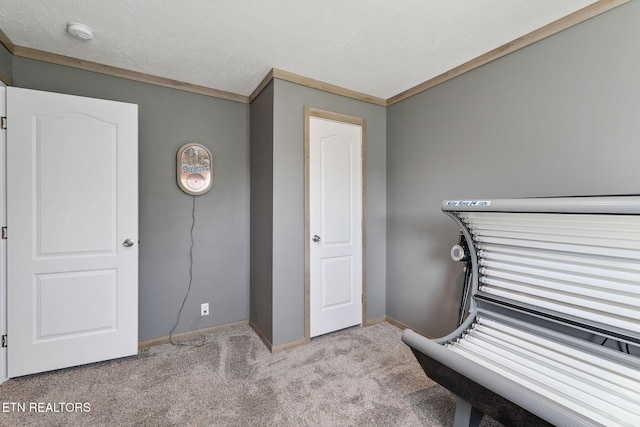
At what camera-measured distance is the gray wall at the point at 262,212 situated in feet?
8.38

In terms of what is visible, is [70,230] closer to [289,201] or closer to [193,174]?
[193,174]

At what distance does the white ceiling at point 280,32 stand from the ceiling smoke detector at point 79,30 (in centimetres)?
3

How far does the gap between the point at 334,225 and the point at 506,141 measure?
1.58m

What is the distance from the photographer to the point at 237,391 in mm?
1949

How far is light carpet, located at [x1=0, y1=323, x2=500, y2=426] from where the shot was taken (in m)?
1.70

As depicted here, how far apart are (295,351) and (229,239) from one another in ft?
4.23

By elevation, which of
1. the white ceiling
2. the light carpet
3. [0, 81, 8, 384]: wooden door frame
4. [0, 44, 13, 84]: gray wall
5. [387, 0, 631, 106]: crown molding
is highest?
the white ceiling

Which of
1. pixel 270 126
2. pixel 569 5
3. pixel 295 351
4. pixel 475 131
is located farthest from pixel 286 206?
pixel 569 5

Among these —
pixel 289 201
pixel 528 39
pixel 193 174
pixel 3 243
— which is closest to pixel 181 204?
pixel 193 174

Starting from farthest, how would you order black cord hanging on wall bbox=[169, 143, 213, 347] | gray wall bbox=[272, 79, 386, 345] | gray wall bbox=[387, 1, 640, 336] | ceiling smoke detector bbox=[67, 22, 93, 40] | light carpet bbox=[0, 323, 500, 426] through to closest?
1. black cord hanging on wall bbox=[169, 143, 213, 347]
2. gray wall bbox=[272, 79, 386, 345]
3. ceiling smoke detector bbox=[67, 22, 93, 40]
4. light carpet bbox=[0, 323, 500, 426]
5. gray wall bbox=[387, 1, 640, 336]

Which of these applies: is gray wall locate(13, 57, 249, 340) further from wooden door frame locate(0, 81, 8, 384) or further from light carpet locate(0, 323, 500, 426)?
light carpet locate(0, 323, 500, 426)

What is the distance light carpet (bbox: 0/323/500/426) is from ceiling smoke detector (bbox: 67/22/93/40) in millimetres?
2413

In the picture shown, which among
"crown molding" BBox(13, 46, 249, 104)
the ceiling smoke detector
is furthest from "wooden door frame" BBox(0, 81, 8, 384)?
the ceiling smoke detector

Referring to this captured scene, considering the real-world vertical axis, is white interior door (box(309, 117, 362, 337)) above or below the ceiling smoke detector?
below
